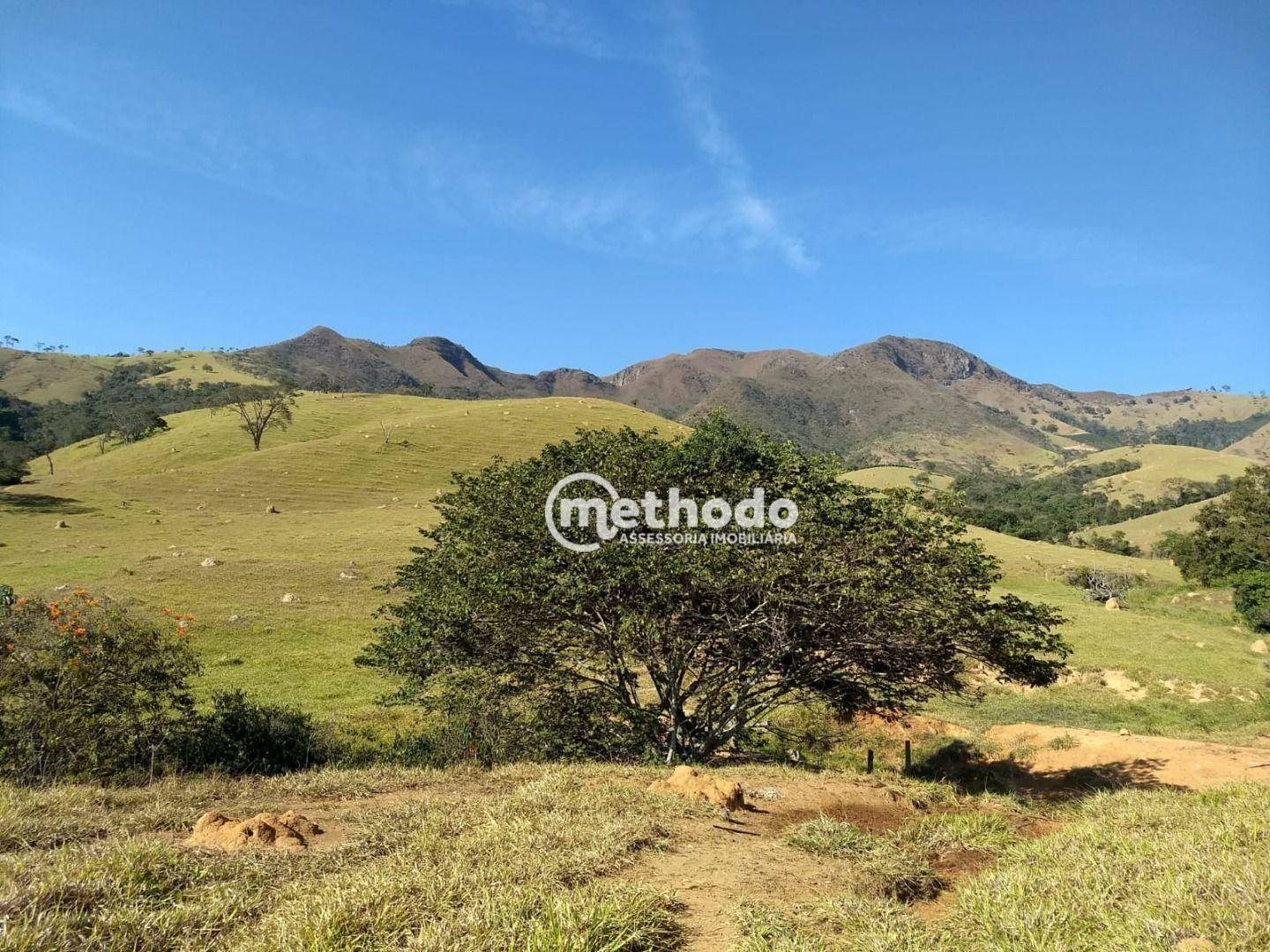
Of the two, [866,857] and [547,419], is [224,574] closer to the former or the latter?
[866,857]

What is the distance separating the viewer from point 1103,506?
12756 cm

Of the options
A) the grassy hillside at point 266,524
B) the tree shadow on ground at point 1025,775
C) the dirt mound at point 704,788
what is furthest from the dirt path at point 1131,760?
the grassy hillside at point 266,524

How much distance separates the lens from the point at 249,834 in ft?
21.1

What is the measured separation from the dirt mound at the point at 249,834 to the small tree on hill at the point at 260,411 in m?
73.1

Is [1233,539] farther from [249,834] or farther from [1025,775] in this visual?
[249,834]

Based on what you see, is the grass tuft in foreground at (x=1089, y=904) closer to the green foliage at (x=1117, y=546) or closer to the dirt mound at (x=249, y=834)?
the dirt mound at (x=249, y=834)

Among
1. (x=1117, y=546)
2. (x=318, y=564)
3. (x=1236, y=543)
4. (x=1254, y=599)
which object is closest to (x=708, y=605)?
(x=318, y=564)

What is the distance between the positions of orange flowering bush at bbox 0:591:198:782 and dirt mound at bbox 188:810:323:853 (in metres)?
4.57

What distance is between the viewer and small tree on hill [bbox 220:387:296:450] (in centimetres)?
7150

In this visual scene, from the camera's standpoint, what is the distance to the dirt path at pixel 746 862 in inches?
223

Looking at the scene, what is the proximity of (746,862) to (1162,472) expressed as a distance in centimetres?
20658

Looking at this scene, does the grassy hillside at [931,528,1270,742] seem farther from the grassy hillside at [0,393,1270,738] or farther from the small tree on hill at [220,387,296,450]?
the small tree on hill at [220,387,296,450]

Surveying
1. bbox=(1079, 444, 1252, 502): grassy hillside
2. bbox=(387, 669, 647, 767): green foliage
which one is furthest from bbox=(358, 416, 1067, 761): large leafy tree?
bbox=(1079, 444, 1252, 502): grassy hillside

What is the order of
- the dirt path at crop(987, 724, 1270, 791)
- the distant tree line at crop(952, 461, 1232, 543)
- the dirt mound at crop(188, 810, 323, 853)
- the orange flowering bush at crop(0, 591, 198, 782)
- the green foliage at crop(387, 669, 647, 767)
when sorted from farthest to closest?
1. the distant tree line at crop(952, 461, 1232, 543)
2. the dirt path at crop(987, 724, 1270, 791)
3. the green foliage at crop(387, 669, 647, 767)
4. the orange flowering bush at crop(0, 591, 198, 782)
5. the dirt mound at crop(188, 810, 323, 853)
